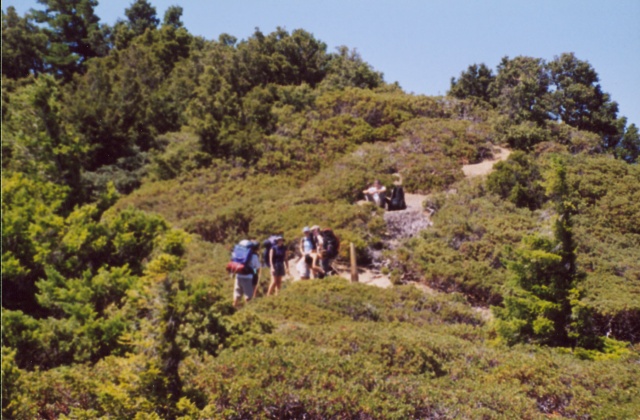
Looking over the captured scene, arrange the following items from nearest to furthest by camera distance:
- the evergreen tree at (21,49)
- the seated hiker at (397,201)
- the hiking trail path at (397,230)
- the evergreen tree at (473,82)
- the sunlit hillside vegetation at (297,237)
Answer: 1. the sunlit hillside vegetation at (297,237)
2. the hiking trail path at (397,230)
3. the seated hiker at (397,201)
4. the evergreen tree at (473,82)
5. the evergreen tree at (21,49)

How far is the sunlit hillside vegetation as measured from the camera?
470cm

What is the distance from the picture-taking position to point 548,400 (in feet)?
17.7

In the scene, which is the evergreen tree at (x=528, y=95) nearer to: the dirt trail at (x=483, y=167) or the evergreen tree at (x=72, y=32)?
the dirt trail at (x=483, y=167)

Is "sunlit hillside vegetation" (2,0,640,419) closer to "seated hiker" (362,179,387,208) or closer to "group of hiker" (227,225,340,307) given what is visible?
"group of hiker" (227,225,340,307)

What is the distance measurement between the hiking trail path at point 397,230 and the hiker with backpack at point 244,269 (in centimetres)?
338

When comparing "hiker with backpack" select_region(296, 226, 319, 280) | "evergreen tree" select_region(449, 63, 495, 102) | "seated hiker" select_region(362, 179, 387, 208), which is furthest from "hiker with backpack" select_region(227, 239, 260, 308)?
"evergreen tree" select_region(449, 63, 495, 102)

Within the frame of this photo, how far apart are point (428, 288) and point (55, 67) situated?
3933 cm

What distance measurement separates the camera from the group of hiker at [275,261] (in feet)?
31.0

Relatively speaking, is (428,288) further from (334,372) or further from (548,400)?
(334,372)

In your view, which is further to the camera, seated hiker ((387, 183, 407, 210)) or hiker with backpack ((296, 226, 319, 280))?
seated hiker ((387, 183, 407, 210))

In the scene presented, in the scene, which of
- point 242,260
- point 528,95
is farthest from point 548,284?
point 528,95

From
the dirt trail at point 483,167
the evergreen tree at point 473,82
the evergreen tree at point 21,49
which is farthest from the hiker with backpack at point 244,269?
the evergreen tree at point 21,49

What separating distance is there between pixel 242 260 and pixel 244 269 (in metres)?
0.17

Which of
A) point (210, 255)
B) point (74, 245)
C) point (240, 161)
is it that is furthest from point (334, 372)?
point (240, 161)
